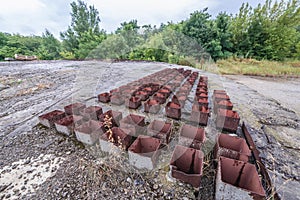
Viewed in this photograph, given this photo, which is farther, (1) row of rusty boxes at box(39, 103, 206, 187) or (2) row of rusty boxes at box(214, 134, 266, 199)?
(1) row of rusty boxes at box(39, 103, 206, 187)

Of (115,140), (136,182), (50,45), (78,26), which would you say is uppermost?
(78,26)

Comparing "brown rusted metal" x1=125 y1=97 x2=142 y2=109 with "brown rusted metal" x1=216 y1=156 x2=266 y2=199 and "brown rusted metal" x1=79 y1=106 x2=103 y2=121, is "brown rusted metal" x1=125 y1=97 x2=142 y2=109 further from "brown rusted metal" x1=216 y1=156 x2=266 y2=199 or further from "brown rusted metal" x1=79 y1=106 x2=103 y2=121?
"brown rusted metal" x1=216 y1=156 x2=266 y2=199

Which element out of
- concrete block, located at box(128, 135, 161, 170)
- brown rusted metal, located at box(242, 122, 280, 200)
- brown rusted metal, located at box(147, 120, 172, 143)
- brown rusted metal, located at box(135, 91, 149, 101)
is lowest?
brown rusted metal, located at box(242, 122, 280, 200)

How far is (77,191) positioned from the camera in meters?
0.82

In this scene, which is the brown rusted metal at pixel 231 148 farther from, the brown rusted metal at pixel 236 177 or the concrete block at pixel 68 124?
the concrete block at pixel 68 124

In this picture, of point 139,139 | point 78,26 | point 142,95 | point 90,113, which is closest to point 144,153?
point 139,139

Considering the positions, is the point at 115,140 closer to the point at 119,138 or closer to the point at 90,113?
the point at 119,138

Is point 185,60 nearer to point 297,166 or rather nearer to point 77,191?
point 297,166

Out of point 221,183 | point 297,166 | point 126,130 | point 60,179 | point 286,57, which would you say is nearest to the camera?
point 221,183

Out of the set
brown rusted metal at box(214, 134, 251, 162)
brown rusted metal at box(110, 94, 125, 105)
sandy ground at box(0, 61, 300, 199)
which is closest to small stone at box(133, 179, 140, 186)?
sandy ground at box(0, 61, 300, 199)

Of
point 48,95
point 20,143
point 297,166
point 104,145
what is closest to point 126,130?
point 104,145

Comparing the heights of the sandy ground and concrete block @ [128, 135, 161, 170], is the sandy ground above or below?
below

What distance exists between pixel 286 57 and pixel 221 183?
1637 centimetres

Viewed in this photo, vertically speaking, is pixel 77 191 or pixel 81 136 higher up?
pixel 81 136
